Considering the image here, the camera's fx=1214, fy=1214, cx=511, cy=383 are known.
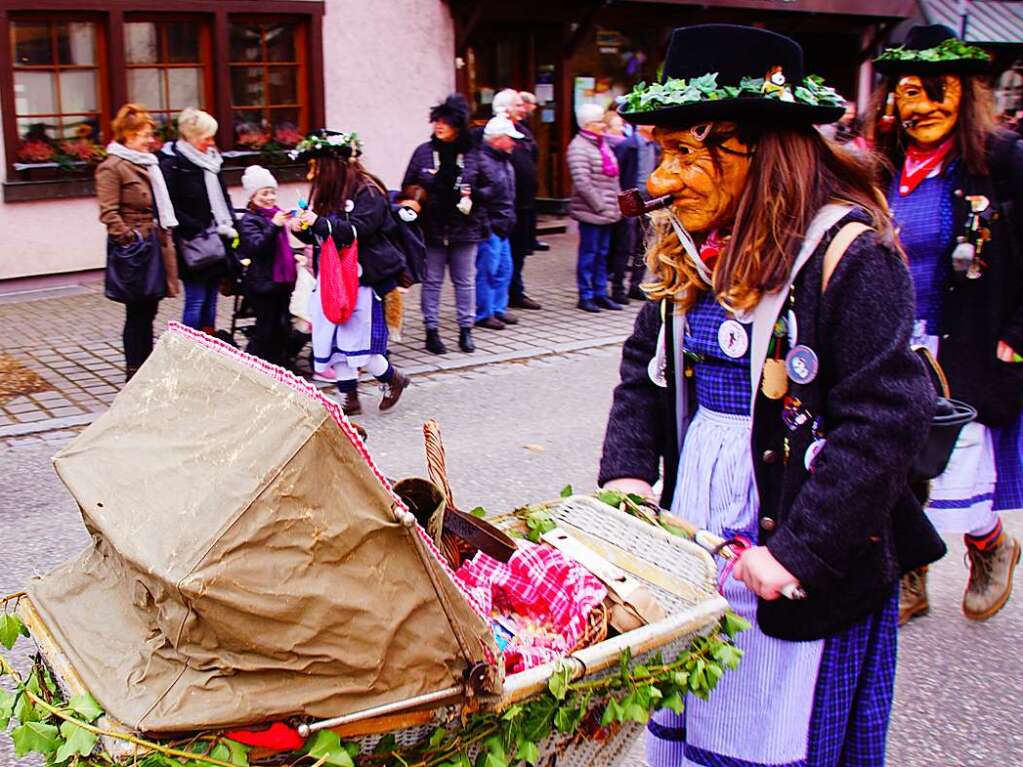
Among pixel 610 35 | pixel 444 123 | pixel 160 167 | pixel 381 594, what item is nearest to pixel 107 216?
pixel 160 167

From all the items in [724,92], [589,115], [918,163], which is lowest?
[918,163]

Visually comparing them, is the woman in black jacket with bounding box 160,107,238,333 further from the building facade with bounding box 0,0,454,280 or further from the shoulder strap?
the shoulder strap

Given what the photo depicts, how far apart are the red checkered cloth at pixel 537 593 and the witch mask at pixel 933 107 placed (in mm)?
2539

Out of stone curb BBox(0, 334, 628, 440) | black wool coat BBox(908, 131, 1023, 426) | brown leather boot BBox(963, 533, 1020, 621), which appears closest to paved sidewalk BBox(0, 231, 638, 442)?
stone curb BBox(0, 334, 628, 440)

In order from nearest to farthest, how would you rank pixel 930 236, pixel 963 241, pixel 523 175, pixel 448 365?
1. pixel 963 241
2. pixel 930 236
3. pixel 448 365
4. pixel 523 175

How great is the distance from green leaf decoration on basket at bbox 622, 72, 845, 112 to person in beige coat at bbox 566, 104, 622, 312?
8211mm

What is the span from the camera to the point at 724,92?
2422mm

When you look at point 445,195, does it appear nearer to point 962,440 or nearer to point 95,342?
point 95,342

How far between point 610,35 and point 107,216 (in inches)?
378

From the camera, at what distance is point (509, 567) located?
234cm

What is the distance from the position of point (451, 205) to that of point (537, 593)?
7.15m

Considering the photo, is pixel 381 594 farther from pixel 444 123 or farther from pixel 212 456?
pixel 444 123

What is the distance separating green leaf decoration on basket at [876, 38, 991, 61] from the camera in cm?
418

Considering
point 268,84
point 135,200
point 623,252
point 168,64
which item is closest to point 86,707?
point 135,200
